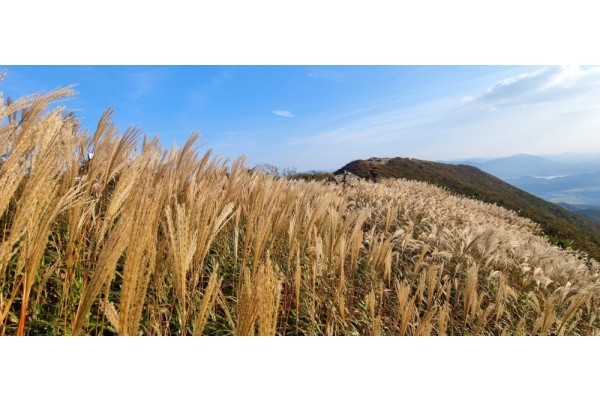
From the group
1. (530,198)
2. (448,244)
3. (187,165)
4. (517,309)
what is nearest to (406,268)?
(448,244)

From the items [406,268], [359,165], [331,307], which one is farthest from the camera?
Result: [359,165]

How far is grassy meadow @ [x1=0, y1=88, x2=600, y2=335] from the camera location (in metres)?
1.13

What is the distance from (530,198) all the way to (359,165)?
27.9m

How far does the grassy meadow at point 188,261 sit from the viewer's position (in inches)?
44.7

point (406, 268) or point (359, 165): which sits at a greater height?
point (359, 165)

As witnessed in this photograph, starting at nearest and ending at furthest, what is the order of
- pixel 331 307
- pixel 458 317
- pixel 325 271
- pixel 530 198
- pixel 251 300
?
1. pixel 251 300
2. pixel 331 307
3. pixel 325 271
4. pixel 458 317
5. pixel 530 198

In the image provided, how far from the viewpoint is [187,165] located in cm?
306

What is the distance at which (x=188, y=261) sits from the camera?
1.25m

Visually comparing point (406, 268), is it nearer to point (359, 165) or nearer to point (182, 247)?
point (182, 247)

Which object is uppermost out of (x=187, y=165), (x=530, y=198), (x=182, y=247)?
(x=187, y=165)
